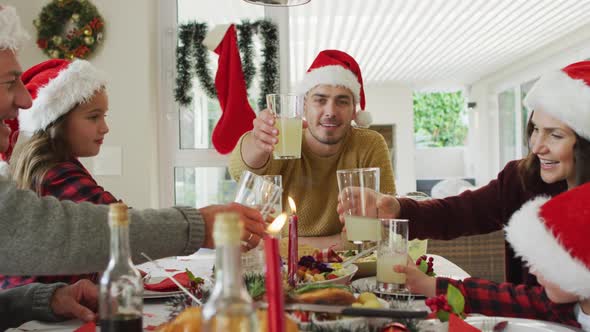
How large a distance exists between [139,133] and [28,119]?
1.44 m

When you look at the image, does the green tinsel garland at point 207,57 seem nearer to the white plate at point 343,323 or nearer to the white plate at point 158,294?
the white plate at point 158,294

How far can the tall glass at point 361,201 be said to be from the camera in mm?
1481

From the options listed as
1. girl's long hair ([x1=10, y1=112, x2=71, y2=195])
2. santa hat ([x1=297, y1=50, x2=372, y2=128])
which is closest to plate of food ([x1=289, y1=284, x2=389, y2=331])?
girl's long hair ([x1=10, y1=112, x2=71, y2=195])

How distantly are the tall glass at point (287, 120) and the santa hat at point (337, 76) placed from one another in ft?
3.00

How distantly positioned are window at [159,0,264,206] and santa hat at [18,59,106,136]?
1.35 m

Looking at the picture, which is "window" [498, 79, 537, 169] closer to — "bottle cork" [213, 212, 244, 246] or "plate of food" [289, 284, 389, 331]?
"plate of food" [289, 284, 389, 331]

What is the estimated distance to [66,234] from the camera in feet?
3.03

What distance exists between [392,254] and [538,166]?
805 mm

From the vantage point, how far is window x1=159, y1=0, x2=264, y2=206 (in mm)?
3541

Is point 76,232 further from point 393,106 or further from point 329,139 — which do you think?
point 393,106

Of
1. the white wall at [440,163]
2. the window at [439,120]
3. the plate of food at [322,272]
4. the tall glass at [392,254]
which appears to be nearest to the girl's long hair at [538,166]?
the tall glass at [392,254]

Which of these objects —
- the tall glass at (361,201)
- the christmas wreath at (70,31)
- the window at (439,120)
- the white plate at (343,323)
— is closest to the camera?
the white plate at (343,323)

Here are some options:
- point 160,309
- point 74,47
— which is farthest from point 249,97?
point 160,309

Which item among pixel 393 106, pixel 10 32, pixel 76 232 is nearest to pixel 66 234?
pixel 76 232
